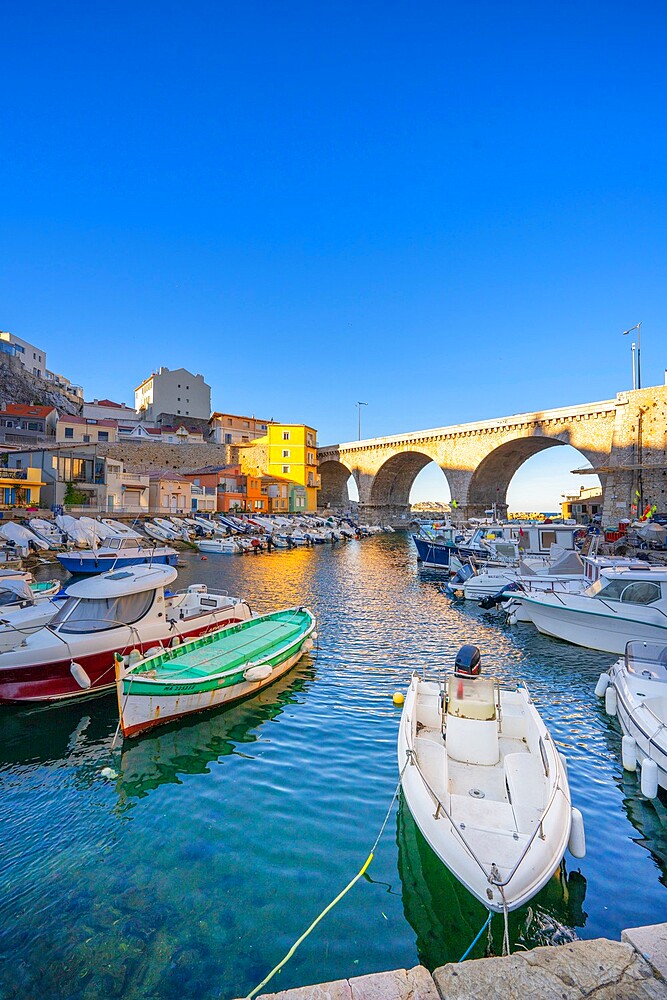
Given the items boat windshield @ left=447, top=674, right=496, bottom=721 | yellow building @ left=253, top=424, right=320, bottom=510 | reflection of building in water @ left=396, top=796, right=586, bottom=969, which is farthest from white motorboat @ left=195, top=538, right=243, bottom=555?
reflection of building in water @ left=396, top=796, right=586, bottom=969

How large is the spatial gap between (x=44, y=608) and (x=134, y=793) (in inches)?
245

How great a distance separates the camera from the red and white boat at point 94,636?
27.4 ft

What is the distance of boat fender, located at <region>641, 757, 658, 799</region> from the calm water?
17 cm

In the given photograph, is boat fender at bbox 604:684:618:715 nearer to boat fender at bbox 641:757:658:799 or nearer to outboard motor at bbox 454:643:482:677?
boat fender at bbox 641:757:658:799

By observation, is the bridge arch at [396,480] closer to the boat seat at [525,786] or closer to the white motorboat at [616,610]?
the white motorboat at [616,610]

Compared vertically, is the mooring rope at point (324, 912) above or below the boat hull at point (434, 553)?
below

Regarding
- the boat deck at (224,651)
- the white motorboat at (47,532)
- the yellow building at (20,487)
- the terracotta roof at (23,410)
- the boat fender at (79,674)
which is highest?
the terracotta roof at (23,410)

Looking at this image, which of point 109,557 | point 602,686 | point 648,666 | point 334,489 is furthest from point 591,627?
point 334,489

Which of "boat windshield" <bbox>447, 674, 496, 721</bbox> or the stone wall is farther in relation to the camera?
the stone wall

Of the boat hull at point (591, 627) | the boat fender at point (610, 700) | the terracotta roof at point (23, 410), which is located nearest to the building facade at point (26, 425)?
the terracotta roof at point (23, 410)

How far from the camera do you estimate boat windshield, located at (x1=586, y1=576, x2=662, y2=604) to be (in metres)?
11.3

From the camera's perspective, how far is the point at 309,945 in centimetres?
386

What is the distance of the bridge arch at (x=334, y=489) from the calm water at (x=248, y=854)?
69.6m

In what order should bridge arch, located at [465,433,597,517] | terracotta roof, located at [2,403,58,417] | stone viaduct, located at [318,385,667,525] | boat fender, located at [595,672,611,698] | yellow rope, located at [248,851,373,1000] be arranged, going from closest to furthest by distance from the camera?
yellow rope, located at [248,851,373,1000]
boat fender, located at [595,672,611,698]
stone viaduct, located at [318,385,667,525]
bridge arch, located at [465,433,597,517]
terracotta roof, located at [2,403,58,417]
